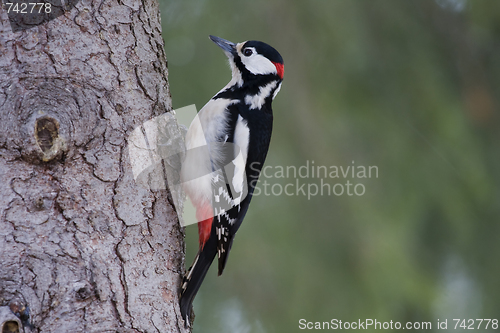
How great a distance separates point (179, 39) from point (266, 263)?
176 centimetres

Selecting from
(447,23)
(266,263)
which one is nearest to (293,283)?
(266,263)

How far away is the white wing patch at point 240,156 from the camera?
8.52ft

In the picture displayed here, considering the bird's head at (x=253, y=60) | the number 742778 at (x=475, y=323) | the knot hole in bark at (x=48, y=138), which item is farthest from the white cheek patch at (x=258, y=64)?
the number 742778 at (x=475, y=323)

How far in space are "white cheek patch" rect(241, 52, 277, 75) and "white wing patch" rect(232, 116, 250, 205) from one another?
1.59 ft

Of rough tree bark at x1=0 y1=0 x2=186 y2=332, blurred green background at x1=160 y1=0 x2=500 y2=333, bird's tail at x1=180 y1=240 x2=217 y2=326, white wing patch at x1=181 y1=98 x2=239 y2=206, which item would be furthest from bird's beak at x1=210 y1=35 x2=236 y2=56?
bird's tail at x1=180 y1=240 x2=217 y2=326

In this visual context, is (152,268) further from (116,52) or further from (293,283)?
(293,283)

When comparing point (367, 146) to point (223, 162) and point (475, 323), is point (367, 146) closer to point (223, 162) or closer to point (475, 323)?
point (223, 162)

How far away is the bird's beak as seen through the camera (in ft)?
9.53

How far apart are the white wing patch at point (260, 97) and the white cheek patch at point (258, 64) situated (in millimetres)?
95

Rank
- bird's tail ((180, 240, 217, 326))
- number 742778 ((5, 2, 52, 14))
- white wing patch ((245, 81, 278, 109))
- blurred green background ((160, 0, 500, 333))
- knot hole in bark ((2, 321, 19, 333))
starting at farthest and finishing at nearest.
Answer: blurred green background ((160, 0, 500, 333)) < white wing patch ((245, 81, 278, 109)) < bird's tail ((180, 240, 217, 326)) < number 742778 ((5, 2, 52, 14)) < knot hole in bark ((2, 321, 19, 333))

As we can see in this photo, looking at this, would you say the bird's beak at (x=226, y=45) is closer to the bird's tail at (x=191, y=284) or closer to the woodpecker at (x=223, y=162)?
the woodpecker at (x=223, y=162)

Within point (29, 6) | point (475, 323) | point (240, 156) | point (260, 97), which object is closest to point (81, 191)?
point (29, 6)

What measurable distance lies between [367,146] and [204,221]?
1.42m

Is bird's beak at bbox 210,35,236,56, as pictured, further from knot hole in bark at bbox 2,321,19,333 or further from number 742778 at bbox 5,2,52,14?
knot hole in bark at bbox 2,321,19,333
